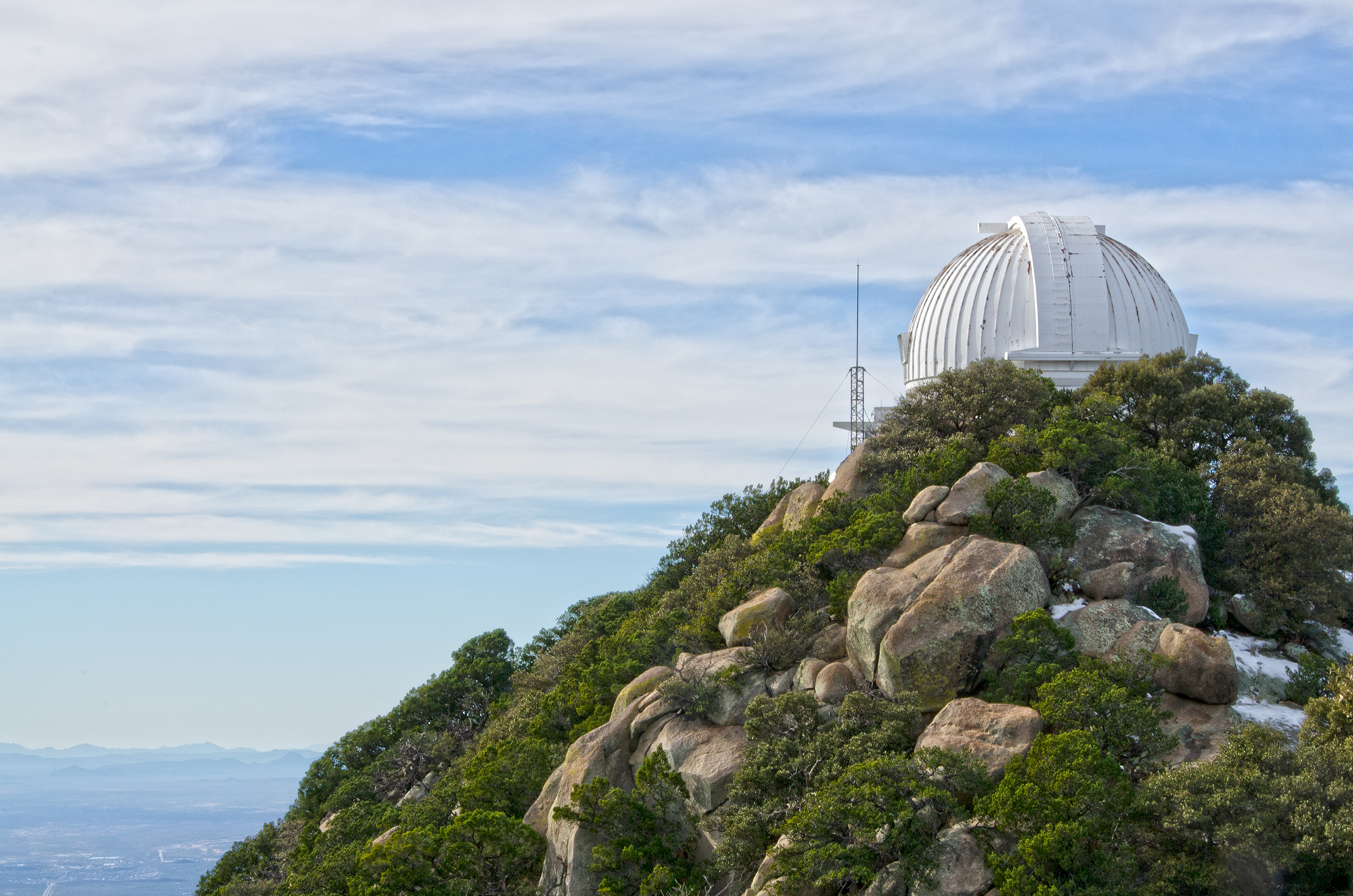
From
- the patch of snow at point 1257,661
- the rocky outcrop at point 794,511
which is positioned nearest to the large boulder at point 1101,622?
the patch of snow at point 1257,661

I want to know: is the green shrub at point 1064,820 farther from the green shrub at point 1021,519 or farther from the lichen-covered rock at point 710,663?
the lichen-covered rock at point 710,663

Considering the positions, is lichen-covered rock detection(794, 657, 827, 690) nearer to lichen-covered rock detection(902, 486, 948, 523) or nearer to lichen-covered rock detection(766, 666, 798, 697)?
lichen-covered rock detection(766, 666, 798, 697)

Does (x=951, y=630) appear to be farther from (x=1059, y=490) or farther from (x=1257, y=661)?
(x=1257, y=661)

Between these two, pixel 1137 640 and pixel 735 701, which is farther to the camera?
pixel 735 701

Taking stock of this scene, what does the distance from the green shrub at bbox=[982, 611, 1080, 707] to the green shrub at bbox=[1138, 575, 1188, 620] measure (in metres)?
4.49

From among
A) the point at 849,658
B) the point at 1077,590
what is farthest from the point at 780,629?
the point at 1077,590

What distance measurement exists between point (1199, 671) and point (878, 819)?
9.48 m

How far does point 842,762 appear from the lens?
2691 centimetres

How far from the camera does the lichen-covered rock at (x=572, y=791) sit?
28.1 metres

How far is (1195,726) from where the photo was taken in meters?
27.8

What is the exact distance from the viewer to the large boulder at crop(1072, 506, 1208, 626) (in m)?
32.8

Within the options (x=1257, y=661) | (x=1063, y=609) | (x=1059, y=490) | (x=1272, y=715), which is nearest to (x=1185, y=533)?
(x=1059, y=490)

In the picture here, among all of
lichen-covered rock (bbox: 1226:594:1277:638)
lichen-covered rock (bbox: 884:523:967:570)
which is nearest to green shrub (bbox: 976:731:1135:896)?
lichen-covered rock (bbox: 884:523:967:570)

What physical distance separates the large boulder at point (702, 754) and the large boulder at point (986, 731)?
4.66m
